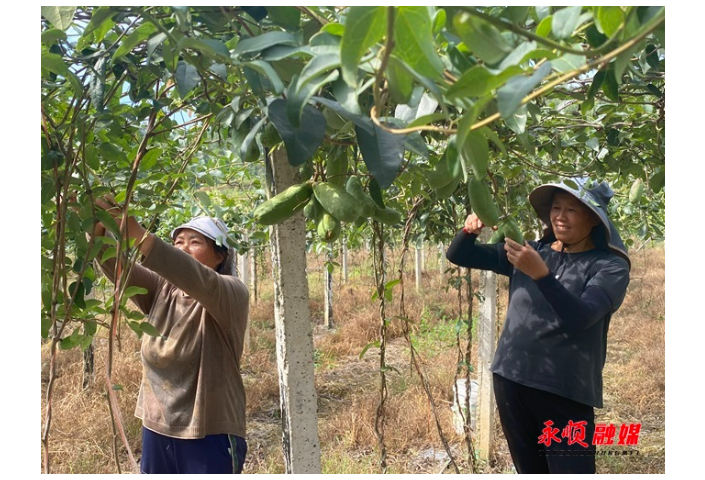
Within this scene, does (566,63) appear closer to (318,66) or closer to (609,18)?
(609,18)

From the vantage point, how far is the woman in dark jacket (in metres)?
1.58

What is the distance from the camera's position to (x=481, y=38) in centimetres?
45

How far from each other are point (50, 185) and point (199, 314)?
0.89 metres

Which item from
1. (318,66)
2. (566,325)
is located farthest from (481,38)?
(566,325)

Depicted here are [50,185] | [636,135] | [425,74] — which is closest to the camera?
[425,74]

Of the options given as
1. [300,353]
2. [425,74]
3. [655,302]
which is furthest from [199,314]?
[655,302]

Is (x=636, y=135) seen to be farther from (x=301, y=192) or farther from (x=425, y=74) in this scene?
(x=425, y=74)

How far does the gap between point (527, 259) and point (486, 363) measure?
1.38m

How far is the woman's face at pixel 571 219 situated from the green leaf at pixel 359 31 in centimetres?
151

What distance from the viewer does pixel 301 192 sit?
0.93m

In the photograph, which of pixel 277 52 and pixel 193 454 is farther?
pixel 193 454

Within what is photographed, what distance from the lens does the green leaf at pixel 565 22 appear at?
444mm

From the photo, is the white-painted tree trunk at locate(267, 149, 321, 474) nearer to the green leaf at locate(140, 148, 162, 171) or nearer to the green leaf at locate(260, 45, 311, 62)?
the green leaf at locate(140, 148, 162, 171)

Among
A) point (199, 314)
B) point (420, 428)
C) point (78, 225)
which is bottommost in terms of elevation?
point (420, 428)
